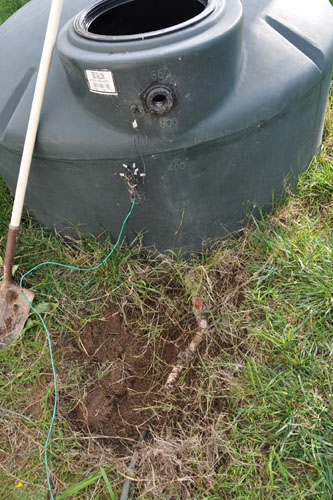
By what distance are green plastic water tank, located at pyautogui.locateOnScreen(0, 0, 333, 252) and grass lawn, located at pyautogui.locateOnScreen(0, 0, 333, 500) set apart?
7.2 inches

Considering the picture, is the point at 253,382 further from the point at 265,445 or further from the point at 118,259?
the point at 118,259

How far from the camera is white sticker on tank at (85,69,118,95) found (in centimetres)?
135

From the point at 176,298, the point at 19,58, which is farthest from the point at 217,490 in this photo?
the point at 19,58

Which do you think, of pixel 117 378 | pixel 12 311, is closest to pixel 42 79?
pixel 12 311

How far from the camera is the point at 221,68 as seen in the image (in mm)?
1402

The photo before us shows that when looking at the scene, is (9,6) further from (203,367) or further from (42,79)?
(203,367)

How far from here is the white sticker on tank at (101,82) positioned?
1.35 metres

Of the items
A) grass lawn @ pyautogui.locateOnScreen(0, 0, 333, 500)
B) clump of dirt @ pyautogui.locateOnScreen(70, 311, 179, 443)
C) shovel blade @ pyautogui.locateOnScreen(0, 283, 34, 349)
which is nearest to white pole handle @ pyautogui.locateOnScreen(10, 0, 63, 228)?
grass lawn @ pyautogui.locateOnScreen(0, 0, 333, 500)

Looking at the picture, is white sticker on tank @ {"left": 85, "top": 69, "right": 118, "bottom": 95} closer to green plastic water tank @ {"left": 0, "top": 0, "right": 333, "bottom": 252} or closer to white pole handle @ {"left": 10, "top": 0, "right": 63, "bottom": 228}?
green plastic water tank @ {"left": 0, "top": 0, "right": 333, "bottom": 252}

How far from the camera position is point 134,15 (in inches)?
71.1

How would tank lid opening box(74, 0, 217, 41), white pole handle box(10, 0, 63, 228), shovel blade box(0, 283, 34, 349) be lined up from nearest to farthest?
white pole handle box(10, 0, 63, 228) → tank lid opening box(74, 0, 217, 41) → shovel blade box(0, 283, 34, 349)

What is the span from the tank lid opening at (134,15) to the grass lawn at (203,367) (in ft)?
2.82

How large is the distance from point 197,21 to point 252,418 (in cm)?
129

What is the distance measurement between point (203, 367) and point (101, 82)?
104 centimetres
